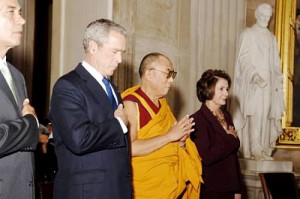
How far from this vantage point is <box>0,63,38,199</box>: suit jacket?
2.48 m

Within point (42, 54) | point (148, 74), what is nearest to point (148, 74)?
point (148, 74)

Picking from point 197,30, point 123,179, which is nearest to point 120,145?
point 123,179

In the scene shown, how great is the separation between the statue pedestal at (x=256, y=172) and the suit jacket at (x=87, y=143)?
3.95 m

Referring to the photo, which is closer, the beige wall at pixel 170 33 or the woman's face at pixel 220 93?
the woman's face at pixel 220 93

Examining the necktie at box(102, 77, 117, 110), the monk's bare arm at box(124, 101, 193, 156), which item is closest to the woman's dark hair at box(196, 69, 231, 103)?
the monk's bare arm at box(124, 101, 193, 156)

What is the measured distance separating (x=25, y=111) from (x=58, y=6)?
377 centimetres

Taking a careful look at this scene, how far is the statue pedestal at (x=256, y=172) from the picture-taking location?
6582mm

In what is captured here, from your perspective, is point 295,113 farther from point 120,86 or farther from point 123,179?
point 123,179

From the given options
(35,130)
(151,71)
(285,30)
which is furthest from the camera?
(285,30)

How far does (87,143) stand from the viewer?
2.66m

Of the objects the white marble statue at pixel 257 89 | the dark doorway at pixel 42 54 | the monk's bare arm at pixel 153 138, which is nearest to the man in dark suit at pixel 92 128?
the monk's bare arm at pixel 153 138

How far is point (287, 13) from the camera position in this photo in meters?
8.49

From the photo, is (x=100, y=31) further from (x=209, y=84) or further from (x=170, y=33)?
(x=170, y=33)

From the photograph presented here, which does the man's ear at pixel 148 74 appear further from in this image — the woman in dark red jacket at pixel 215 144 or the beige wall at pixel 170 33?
the beige wall at pixel 170 33
